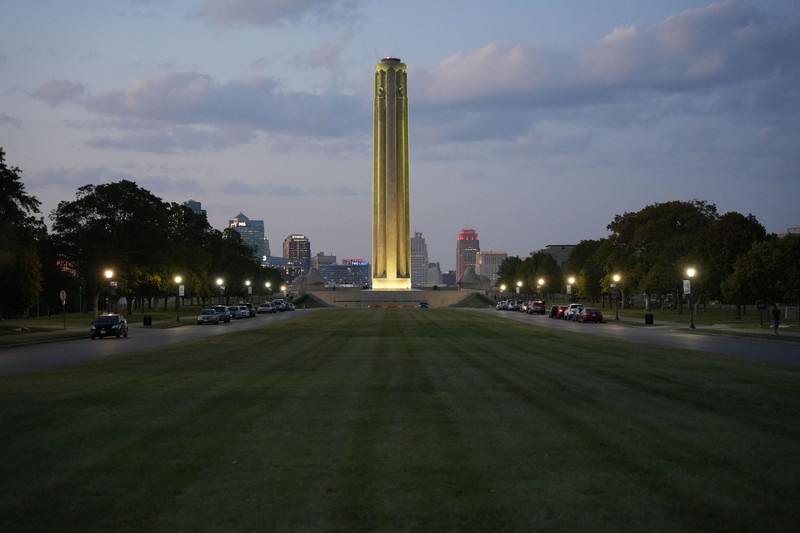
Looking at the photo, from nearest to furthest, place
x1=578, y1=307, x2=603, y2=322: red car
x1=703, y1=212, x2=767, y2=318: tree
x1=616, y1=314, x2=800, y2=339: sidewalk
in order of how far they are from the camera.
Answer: x1=616, y1=314, x2=800, y2=339: sidewalk < x1=578, y1=307, x2=603, y2=322: red car < x1=703, y1=212, x2=767, y2=318: tree

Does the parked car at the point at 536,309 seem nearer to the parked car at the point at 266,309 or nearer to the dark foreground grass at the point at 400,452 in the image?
the parked car at the point at 266,309

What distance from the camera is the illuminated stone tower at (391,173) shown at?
564ft

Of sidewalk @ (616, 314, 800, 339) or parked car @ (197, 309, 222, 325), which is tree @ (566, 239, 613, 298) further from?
parked car @ (197, 309, 222, 325)

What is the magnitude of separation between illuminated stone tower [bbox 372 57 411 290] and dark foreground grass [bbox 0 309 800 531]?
496ft

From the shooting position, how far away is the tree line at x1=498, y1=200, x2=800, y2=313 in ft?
239

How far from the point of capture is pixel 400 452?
1145 cm

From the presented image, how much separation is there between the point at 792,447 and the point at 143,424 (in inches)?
379

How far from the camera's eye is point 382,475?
395 inches

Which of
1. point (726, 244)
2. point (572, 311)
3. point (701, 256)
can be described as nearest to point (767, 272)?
point (726, 244)

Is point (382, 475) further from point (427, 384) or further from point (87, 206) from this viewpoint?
point (87, 206)

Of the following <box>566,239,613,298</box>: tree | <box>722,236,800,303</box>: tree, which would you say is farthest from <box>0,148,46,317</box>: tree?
<box>566,239,613,298</box>: tree

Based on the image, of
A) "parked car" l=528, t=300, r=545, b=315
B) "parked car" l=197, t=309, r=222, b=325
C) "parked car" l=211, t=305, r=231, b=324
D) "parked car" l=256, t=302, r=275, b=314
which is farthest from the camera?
"parked car" l=256, t=302, r=275, b=314

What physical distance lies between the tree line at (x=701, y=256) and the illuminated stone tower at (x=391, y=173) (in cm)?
6485

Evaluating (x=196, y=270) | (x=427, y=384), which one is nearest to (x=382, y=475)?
(x=427, y=384)
